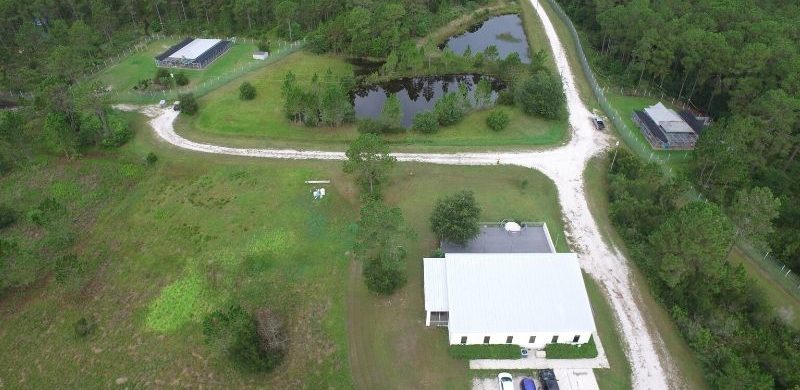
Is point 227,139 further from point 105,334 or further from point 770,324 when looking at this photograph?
point 770,324

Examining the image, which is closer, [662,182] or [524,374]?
[524,374]

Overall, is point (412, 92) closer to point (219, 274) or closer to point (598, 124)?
point (598, 124)

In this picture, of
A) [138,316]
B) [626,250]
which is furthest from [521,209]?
[138,316]

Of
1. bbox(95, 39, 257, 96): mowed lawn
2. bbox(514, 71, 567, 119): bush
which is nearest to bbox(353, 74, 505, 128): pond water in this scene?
bbox(514, 71, 567, 119): bush

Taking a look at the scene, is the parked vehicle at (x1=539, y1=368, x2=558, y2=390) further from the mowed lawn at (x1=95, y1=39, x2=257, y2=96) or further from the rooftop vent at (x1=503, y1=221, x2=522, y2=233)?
the mowed lawn at (x1=95, y1=39, x2=257, y2=96)

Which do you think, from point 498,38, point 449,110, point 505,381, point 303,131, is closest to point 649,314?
point 505,381
